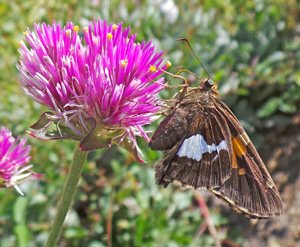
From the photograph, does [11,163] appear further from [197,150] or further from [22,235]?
[22,235]

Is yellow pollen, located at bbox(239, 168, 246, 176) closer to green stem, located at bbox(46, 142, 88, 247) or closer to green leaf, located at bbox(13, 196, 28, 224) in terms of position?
green stem, located at bbox(46, 142, 88, 247)

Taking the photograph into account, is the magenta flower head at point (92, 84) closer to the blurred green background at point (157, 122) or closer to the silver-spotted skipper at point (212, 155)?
the silver-spotted skipper at point (212, 155)

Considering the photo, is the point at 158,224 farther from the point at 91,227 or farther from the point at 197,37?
the point at 197,37

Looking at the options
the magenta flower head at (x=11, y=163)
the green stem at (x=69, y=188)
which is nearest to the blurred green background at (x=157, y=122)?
the magenta flower head at (x=11, y=163)

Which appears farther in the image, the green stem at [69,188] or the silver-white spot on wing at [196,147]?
the silver-white spot on wing at [196,147]

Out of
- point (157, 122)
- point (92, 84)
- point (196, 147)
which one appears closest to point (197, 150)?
point (196, 147)

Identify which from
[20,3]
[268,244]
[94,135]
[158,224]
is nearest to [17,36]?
[20,3]

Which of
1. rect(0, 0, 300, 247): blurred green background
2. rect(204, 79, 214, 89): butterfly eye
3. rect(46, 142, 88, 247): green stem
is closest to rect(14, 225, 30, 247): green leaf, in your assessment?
rect(0, 0, 300, 247): blurred green background
